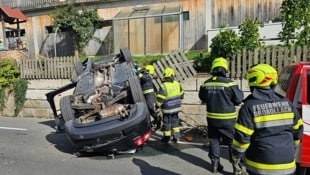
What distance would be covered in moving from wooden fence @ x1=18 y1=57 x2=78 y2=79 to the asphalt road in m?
4.05

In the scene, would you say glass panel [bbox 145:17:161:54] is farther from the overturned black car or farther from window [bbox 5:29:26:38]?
window [bbox 5:29:26:38]

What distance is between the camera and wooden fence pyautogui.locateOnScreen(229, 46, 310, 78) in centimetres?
793

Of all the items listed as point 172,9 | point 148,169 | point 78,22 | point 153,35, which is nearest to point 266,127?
point 148,169

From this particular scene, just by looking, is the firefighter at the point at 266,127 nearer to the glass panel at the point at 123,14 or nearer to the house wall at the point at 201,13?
the house wall at the point at 201,13

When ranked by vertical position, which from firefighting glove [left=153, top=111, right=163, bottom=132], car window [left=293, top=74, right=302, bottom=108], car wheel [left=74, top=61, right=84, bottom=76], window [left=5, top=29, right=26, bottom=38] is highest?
window [left=5, top=29, right=26, bottom=38]

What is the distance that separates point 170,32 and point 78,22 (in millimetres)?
5623

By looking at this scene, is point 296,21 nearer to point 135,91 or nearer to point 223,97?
point 223,97

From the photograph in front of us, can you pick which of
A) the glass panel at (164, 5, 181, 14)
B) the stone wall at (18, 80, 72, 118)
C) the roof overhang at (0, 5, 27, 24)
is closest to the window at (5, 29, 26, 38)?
the roof overhang at (0, 5, 27, 24)

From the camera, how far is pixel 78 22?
18.1 metres

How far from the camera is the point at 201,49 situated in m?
16.4

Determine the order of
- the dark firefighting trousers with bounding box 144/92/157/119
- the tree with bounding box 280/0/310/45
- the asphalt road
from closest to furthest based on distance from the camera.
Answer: the asphalt road, the dark firefighting trousers with bounding box 144/92/157/119, the tree with bounding box 280/0/310/45

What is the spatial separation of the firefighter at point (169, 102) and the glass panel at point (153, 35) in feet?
29.8

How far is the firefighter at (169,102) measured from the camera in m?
6.83

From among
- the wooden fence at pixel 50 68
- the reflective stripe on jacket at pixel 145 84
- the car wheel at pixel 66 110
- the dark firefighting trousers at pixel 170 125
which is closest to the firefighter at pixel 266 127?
the dark firefighting trousers at pixel 170 125
